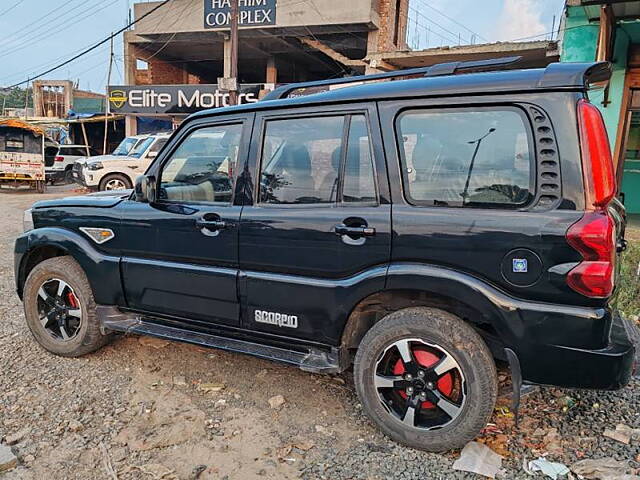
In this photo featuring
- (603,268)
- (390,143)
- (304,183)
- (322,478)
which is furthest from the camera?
(304,183)

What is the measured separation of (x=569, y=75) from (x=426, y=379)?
1680 mm

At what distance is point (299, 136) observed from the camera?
9.93 ft

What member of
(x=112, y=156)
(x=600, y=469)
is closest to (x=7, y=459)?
(x=600, y=469)

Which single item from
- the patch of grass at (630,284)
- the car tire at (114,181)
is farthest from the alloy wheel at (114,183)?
the patch of grass at (630,284)

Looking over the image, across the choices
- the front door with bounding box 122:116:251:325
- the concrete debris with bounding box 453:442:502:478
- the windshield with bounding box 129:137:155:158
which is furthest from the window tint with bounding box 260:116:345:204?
the windshield with bounding box 129:137:155:158

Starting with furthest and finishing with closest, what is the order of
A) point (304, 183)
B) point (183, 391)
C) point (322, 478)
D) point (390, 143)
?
point (183, 391), point (304, 183), point (390, 143), point (322, 478)

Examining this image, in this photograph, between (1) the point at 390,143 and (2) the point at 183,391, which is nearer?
(1) the point at 390,143

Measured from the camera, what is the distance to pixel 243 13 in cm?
1759

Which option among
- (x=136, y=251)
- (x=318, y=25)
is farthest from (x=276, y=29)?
(x=136, y=251)

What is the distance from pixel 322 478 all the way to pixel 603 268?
1691 millimetres

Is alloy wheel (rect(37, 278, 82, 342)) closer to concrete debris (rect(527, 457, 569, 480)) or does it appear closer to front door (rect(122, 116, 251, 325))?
front door (rect(122, 116, 251, 325))

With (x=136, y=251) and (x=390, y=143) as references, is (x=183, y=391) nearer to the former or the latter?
(x=136, y=251)

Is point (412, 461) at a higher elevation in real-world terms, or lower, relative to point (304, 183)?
lower

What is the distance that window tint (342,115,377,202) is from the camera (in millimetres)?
2750
